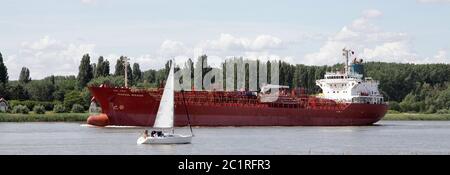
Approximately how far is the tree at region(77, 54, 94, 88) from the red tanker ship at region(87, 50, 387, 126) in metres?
46.9

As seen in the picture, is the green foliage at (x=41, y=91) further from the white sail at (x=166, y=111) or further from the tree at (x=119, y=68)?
the white sail at (x=166, y=111)


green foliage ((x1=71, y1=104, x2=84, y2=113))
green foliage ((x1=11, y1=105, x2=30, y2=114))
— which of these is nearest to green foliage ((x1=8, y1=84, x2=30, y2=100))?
green foliage ((x1=71, y1=104, x2=84, y2=113))

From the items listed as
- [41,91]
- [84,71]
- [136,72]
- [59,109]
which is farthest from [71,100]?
[136,72]

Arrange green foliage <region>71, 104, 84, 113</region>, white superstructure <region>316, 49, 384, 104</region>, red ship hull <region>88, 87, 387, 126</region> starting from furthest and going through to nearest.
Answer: green foliage <region>71, 104, 84, 113</region> → white superstructure <region>316, 49, 384, 104</region> → red ship hull <region>88, 87, 387, 126</region>

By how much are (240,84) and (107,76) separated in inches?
998

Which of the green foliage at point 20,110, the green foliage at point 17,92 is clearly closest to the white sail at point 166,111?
the green foliage at point 20,110

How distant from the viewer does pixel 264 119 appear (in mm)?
70250

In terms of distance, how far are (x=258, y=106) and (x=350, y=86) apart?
14200 mm

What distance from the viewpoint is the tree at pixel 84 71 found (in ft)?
394

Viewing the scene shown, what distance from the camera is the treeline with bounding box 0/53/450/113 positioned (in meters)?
109

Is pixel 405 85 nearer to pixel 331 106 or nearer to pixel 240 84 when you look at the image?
pixel 240 84

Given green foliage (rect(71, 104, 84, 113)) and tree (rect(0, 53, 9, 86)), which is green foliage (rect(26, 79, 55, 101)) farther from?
green foliage (rect(71, 104, 84, 113))

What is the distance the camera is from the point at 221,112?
67.2 metres

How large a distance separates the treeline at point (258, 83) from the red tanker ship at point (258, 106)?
30.6 feet
